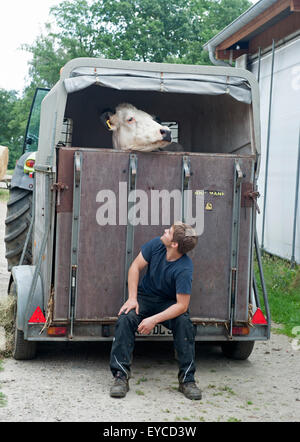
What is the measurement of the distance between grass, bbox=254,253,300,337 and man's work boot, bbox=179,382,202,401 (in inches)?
101

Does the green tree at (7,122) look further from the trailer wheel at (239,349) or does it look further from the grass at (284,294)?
the trailer wheel at (239,349)

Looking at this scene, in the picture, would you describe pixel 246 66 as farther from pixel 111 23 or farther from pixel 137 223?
pixel 111 23

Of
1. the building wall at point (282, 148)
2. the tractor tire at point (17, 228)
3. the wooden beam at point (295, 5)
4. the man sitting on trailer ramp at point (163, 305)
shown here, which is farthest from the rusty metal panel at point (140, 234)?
the wooden beam at point (295, 5)

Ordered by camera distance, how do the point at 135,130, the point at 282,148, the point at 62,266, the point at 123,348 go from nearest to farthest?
1. the point at 123,348
2. the point at 62,266
3. the point at 135,130
4. the point at 282,148

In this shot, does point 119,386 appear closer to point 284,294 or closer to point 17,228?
point 17,228

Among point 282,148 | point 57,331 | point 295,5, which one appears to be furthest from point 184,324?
point 282,148

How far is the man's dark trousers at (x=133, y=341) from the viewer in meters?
5.38

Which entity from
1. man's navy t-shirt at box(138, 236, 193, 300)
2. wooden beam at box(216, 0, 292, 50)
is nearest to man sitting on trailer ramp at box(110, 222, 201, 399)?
man's navy t-shirt at box(138, 236, 193, 300)

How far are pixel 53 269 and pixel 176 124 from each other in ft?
10.9

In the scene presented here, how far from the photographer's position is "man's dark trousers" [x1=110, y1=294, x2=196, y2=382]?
5383 mm

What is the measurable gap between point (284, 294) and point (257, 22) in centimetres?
551

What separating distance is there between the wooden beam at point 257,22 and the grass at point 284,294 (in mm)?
4171

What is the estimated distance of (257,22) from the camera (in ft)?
40.7

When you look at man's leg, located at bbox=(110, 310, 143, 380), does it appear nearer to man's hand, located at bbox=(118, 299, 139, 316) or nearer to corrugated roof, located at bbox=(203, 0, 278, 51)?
man's hand, located at bbox=(118, 299, 139, 316)
